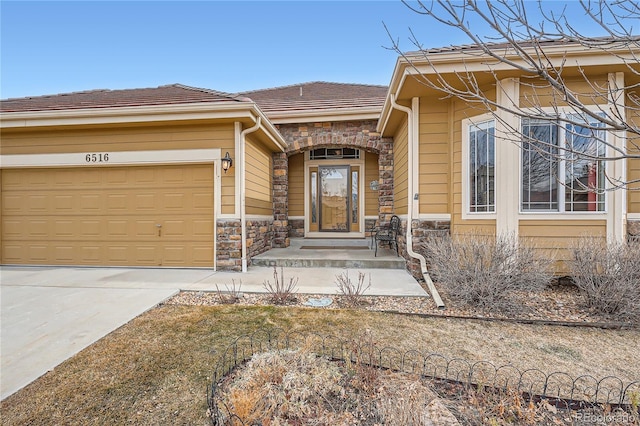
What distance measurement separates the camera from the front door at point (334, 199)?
893cm

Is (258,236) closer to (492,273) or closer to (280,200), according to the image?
(280,200)

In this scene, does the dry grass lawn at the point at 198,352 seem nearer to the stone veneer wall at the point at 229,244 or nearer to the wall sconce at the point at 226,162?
the stone veneer wall at the point at 229,244

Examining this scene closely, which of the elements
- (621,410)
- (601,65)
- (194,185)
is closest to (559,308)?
(621,410)

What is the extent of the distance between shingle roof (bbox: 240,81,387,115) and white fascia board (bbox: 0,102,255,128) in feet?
7.87

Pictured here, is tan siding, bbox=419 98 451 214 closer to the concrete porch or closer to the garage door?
the concrete porch

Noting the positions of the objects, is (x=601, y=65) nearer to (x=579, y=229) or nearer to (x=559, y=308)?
(x=579, y=229)

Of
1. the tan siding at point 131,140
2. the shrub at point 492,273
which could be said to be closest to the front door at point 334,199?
the tan siding at point 131,140

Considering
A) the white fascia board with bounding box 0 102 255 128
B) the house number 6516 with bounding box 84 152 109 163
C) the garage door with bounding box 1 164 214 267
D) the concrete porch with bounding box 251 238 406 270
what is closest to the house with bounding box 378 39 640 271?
the concrete porch with bounding box 251 238 406 270

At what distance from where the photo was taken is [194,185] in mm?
5781

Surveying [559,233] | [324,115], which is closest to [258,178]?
[324,115]

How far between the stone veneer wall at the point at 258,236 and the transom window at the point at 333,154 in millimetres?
2614

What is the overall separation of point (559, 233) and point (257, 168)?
548 centimetres

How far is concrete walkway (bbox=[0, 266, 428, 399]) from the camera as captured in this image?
2551 mm

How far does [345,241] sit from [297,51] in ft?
21.9
